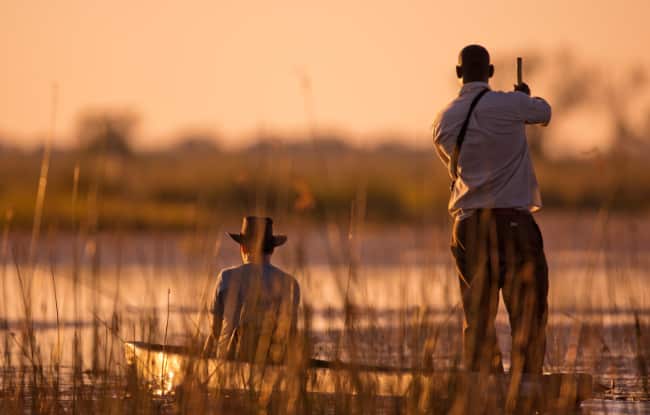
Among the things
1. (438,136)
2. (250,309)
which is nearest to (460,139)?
(438,136)

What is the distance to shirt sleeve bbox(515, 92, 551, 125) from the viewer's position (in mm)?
7090

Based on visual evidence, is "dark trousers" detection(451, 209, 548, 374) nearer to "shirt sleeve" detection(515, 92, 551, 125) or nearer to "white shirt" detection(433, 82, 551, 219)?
"white shirt" detection(433, 82, 551, 219)

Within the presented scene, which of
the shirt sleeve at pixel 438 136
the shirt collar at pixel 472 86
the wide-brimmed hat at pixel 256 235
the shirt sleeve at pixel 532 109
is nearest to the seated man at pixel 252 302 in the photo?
the wide-brimmed hat at pixel 256 235

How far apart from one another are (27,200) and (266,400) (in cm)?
2083

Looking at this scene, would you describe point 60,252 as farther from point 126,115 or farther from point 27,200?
point 126,115

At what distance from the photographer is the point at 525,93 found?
7371 millimetres

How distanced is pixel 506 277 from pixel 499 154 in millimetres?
589

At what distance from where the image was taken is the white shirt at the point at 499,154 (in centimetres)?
709

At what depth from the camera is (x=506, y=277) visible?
23.2 feet

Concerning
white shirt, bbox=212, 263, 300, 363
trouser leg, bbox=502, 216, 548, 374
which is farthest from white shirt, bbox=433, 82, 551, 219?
white shirt, bbox=212, 263, 300, 363

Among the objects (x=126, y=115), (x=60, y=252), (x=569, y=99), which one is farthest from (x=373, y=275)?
(x=126, y=115)

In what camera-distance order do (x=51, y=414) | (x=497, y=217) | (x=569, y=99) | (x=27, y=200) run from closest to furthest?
(x=51, y=414), (x=497, y=217), (x=27, y=200), (x=569, y=99)

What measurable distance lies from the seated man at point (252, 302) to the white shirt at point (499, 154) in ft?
3.24

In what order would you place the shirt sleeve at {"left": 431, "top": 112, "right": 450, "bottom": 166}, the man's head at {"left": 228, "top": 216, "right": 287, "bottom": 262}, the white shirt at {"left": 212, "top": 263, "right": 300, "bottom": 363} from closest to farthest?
the white shirt at {"left": 212, "top": 263, "right": 300, "bottom": 363} → the shirt sleeve at {"left": 431, "top": 112, "right": 450, "bottom": 166} → the man's head at {"left": 228, "top": 216, "right": 287, "bottom": 262}
